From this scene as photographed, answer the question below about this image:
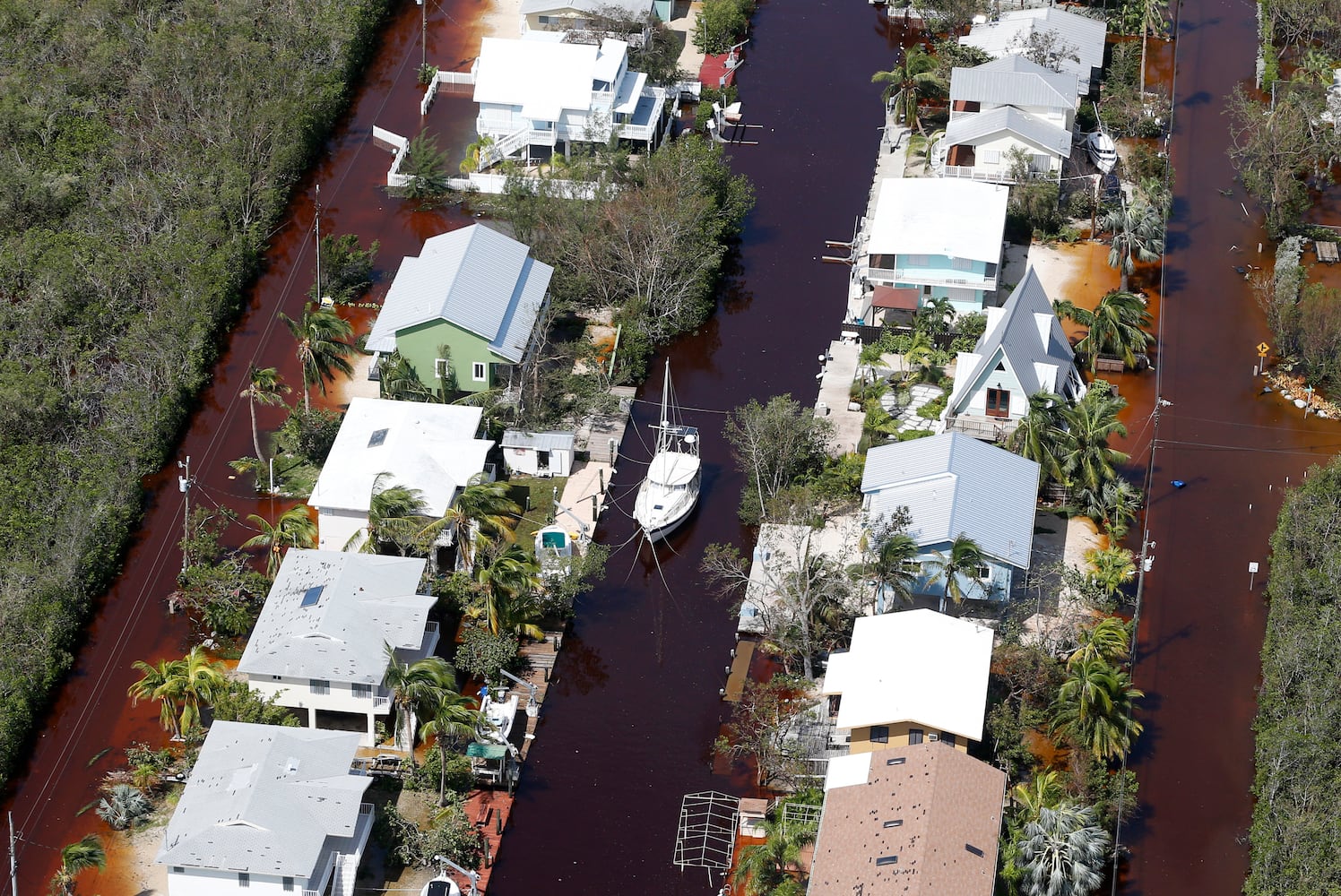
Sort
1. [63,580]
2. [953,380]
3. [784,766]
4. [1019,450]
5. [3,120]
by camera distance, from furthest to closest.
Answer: [3,120] → [953,380] → [1019,450] → [63,580] → [784,766]

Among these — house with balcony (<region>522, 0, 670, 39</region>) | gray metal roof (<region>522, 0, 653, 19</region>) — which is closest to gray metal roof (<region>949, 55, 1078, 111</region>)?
house with balcony (<region>522, 0, 670, 39</region>)

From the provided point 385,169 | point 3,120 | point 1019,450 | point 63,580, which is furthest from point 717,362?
point 3,120

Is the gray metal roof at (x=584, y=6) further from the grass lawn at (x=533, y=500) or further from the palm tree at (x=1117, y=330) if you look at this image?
the grass lawn at (x=533, y=500)

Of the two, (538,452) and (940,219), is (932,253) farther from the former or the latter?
(538,452)

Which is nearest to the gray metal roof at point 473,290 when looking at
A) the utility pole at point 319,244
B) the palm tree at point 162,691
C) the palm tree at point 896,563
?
the utility pole at point 319,244

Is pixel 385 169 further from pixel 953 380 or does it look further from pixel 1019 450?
pixel 1019 450

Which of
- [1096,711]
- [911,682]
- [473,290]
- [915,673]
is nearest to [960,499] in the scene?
[915,673]

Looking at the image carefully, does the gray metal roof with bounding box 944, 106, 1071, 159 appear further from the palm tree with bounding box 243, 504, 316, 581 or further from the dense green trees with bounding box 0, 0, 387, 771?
the palm tree with bounding box 243, 504, 316, 581

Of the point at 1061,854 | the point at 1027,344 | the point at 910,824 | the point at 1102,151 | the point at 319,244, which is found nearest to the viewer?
the point at 910,824
